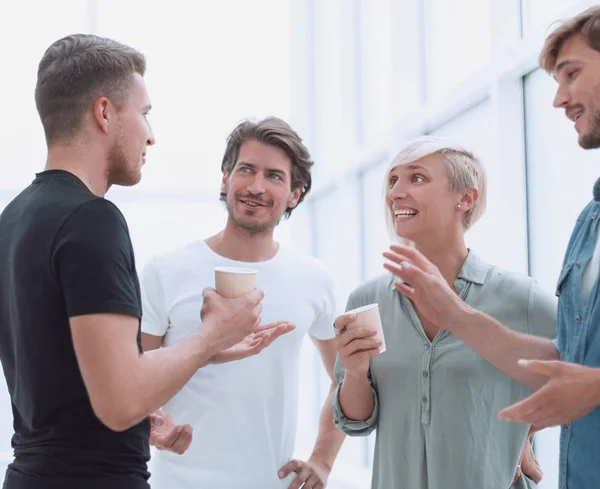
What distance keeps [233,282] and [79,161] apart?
45 centimetres

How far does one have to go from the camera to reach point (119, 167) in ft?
4.77

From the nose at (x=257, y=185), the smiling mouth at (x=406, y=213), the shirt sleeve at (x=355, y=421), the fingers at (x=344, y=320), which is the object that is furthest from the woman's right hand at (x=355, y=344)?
the nose at (x=257, y=185)

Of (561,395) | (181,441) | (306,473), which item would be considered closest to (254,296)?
(181,441)

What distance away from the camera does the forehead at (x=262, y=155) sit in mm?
2406

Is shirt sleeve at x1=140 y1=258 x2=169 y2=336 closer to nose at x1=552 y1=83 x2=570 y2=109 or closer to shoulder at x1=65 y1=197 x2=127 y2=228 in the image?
shoulder at x1=65 y1=197 x2=127 y2=228

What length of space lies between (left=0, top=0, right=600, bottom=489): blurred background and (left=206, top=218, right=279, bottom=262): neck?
0.78m

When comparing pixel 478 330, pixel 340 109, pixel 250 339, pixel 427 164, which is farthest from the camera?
pixel 340 109

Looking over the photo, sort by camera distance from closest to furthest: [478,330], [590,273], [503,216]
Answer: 1. [590,273]
2. [478,330]
3. [503,216]

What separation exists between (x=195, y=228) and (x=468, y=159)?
13.6ft

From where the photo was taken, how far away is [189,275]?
7.39ft

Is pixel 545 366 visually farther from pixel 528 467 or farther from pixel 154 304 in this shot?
pixel 154 304

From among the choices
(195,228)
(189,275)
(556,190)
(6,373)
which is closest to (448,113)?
(556,190)

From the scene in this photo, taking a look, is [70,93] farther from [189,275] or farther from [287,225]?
[287,225]

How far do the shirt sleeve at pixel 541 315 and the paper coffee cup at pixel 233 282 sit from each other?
64 cm
